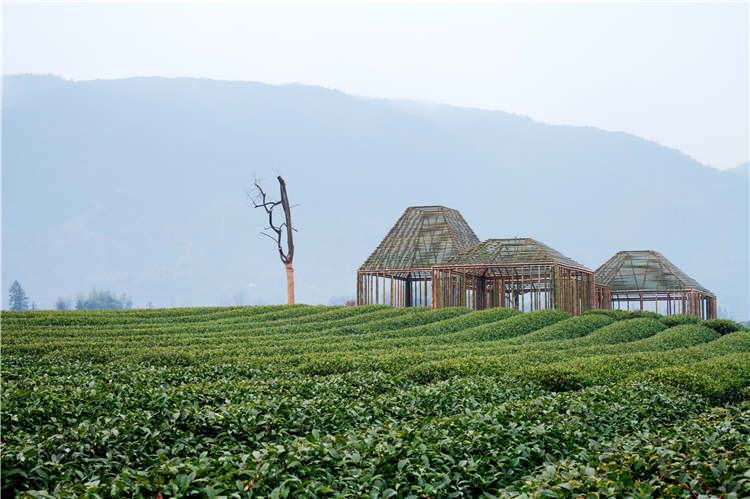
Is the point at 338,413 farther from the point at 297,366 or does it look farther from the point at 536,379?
the point at 297,366

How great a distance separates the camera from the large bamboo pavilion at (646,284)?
124ft

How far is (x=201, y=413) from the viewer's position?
6.91m

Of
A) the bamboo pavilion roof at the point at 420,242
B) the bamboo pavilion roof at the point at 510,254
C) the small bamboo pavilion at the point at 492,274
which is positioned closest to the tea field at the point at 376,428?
the bamboo pavilion roof at the point at 510,254

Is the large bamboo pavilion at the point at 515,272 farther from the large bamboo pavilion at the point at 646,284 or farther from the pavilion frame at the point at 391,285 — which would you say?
the large bamboo pavilion at the point at 646,284

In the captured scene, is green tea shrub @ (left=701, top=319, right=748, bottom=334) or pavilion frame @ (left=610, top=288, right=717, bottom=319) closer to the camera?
green tea shrub @ (left=701, top=319, right=748, bottom=334)

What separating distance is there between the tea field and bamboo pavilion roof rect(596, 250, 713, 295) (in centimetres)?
2503

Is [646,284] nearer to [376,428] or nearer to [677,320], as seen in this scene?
[677,320]

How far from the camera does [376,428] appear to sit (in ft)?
20.3

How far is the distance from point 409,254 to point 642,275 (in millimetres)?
14380

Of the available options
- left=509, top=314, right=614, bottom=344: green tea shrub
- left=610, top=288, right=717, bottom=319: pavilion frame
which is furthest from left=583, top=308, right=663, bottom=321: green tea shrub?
left=610, top=288, right=717, bottom=319: pavilion frame

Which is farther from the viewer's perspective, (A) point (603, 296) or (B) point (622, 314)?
(A) point (603, 296)

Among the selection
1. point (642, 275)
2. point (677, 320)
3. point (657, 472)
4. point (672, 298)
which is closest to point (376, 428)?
point (657, 472)

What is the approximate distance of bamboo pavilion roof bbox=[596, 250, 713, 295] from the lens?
125ft

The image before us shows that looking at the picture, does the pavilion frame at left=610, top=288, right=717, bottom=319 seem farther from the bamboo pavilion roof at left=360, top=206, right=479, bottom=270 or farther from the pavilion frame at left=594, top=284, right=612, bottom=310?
the bamboo pavilion roof at left=360, top=206, right=479, bottom=270
